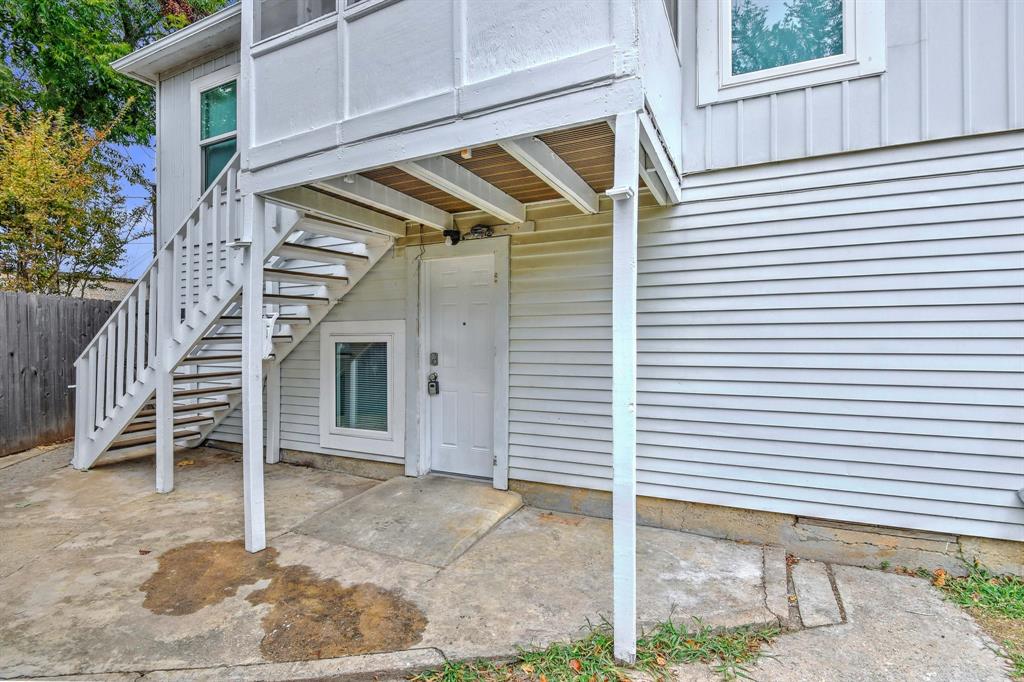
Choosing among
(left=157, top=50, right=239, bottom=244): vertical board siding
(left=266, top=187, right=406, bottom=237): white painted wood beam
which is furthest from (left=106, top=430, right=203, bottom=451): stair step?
(left=266, top=187, right=406, bottom=237): white painted wood beam

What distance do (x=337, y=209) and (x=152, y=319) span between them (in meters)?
2.32

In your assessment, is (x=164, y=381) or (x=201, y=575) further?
(x=164, y=381)

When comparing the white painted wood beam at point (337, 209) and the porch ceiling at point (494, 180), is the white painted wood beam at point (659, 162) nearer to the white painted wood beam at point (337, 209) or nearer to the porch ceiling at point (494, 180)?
the porch ceiling at point (494, 180)

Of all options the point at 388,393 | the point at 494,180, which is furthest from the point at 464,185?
the point at 388,393

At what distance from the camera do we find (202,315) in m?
4.07

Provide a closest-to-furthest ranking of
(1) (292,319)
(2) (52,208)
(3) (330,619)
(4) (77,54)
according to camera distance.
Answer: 1. (3) (330,619)
2. (1) (292,319)
3. (2) (52,208)
4. (4) (77,54)

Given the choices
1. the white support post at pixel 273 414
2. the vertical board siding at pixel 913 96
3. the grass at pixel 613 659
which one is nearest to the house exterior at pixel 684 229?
the vertical board siding at pixel 913 96

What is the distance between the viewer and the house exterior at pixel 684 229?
2.37 meters

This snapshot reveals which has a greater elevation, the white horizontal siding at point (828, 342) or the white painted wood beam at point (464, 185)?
the white painted wood beam at point (464, 185)

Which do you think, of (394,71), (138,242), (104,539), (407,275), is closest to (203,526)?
(104,539)

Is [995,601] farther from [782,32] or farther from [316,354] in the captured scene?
[316,354]

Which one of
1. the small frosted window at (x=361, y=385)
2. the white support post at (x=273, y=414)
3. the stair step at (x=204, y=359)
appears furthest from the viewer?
the white support post at (x=273, y=414)

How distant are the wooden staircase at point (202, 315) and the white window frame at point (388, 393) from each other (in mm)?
328

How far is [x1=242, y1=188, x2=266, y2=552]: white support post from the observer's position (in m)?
3.06
